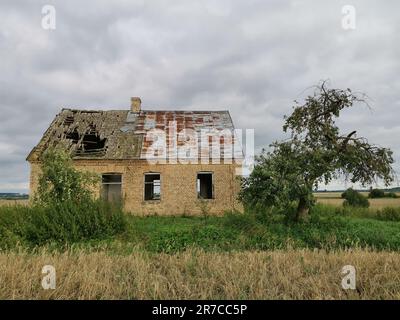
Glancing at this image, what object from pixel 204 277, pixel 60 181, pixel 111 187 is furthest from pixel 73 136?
pixel 204 277

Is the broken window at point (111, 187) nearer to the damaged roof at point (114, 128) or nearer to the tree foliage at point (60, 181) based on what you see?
the damaged roof at point (114, 128)

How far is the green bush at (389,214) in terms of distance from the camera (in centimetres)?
1822

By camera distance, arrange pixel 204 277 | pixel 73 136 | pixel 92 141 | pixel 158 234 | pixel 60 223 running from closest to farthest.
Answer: pixel 204 277 < pixel 60 223 < pixel 158 234 < pixel 92 141 < pixel 73 136

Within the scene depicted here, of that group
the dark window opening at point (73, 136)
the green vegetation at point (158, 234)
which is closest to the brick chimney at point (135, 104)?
the dark window opening at point (73, 136)

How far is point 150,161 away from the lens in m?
17.9

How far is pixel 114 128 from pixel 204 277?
16.6 metres

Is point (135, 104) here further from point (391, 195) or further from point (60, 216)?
point (391, 195)

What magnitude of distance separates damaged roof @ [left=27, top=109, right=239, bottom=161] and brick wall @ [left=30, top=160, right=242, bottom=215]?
0.54m

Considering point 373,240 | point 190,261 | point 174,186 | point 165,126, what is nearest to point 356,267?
point 190,261

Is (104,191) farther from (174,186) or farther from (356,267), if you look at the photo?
(356,267)

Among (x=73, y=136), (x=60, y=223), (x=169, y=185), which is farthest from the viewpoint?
(x=73, y=136)

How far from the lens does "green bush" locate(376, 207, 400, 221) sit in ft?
59.8

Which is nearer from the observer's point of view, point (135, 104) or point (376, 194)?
point (135, 104)

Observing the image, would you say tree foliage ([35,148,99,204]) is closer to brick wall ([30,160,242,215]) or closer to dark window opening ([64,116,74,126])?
brick wall ([30,160,242,215])
